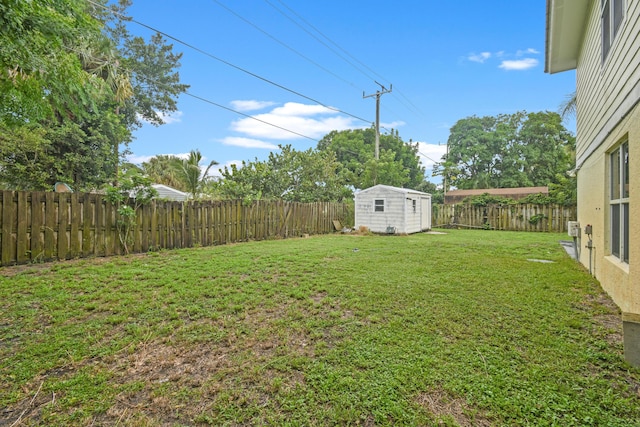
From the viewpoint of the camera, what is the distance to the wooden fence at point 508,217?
13781mm

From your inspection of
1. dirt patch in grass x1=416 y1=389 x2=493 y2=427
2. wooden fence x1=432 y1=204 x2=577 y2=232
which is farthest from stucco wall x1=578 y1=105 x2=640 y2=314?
wooden fence x1=432 y1=204 x2=577 y2=232

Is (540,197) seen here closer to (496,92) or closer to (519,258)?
(496,92)

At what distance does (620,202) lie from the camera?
3.43 metres

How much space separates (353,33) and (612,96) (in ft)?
42.0

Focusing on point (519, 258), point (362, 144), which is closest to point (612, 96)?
point (519, 258)

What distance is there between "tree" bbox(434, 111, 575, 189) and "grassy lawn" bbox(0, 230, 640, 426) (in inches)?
1075

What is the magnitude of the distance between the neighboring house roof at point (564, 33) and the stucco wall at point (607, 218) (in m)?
→ 2.39

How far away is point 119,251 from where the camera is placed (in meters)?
6.58

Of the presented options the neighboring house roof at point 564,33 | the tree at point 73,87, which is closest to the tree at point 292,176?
the tree at point 73,87

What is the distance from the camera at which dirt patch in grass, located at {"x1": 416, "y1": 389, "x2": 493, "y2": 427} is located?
1.64 m

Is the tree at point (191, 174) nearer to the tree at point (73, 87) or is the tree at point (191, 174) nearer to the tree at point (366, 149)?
the tree at point (73, 87)

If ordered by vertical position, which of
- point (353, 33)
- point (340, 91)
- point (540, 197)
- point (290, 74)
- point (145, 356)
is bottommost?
point (145, 356)

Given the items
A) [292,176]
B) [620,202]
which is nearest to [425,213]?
[292,176]

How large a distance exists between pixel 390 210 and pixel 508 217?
22.8ft
